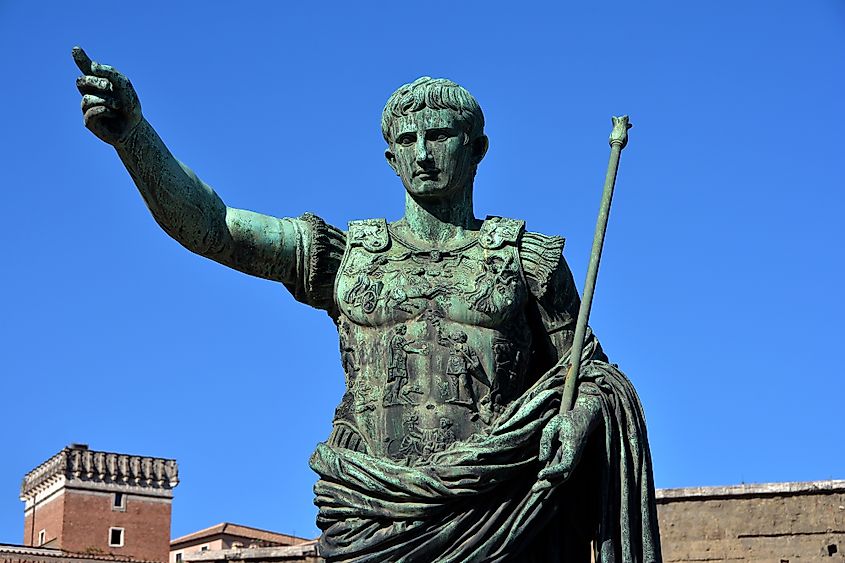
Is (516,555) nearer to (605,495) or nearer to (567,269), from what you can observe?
(605,495)

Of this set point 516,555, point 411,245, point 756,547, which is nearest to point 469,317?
point 411,245

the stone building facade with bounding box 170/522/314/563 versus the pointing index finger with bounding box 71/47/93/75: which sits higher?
the stone building facade with bounding box 170/522/314/563

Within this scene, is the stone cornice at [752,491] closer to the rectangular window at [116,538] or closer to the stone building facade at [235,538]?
the stone building facade at [235,538]

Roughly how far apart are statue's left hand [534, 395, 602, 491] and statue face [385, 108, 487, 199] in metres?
1.05

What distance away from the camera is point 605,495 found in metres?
7.03

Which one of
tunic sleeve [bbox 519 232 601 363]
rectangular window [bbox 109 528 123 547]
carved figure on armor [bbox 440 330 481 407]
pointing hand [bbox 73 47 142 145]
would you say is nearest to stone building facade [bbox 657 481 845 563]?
tunic sleeve [bbox 519 232 601 363]

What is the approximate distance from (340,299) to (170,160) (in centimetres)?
84

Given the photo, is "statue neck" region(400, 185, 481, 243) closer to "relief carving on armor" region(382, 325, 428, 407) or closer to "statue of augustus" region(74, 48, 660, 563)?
"statue of augustus" region(74, 48, 660, 563)

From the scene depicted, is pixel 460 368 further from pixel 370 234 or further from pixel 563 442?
pixel 370 234

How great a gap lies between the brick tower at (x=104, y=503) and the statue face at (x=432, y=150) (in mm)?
66786

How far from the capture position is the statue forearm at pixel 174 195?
7020mm

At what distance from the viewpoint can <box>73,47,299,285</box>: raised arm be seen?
6.82 metres

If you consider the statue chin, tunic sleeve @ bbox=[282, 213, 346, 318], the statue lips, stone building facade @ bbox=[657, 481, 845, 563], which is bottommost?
tunic sleeve @ bbox=[282, 213, 346, 318]

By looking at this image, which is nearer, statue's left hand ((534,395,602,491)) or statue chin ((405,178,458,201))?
statue's left hand ((534,395,602,491))
